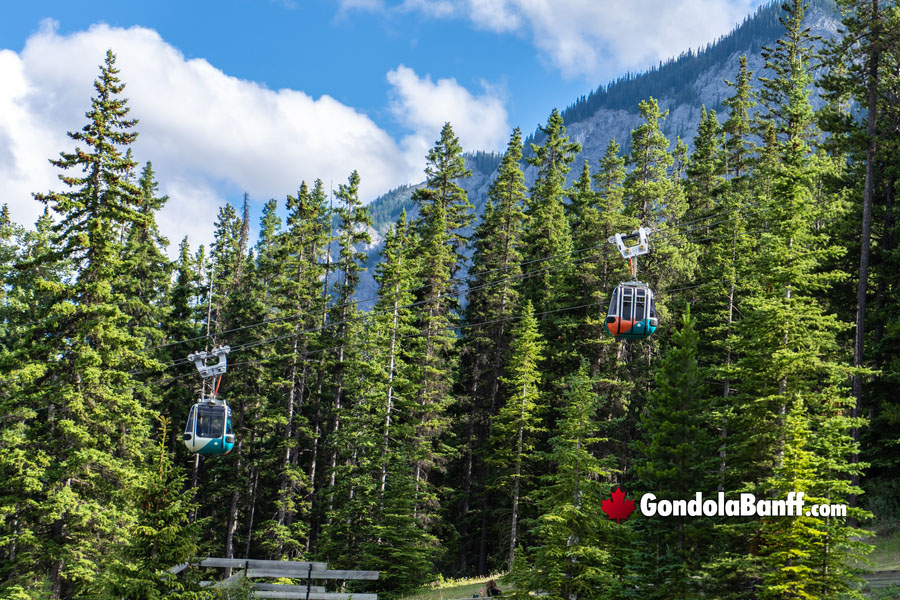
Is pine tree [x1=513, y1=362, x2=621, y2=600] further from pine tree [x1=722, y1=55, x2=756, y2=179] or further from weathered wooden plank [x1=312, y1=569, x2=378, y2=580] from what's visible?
pine tree [x1=722, y1=55, x2=756, y2=179]

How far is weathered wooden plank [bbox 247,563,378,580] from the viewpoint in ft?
68.4

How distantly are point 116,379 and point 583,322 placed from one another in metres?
23.4

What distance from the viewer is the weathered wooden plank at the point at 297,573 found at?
68.4 ft

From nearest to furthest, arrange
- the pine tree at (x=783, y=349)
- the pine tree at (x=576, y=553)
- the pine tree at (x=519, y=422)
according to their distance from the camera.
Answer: the pine tree at (x=783, y=349)
the pine tree at (x=576, y=553)
the pine tree at (x=519, y=422)

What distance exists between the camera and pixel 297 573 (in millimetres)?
21375

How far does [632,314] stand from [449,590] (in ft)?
58.7

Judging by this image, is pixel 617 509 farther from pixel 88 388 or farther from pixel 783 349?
pixel 88 388

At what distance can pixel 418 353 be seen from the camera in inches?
1606

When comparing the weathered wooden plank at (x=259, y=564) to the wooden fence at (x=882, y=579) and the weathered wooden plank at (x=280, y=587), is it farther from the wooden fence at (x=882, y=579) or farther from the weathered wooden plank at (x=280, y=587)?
the wooden fence at (x=882, y=579)

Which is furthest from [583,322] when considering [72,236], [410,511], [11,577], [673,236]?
[11,577]

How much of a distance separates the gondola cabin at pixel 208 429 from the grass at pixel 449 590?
11.2 m

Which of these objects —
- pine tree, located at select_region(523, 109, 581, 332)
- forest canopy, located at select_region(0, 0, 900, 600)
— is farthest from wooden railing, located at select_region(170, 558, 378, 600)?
pine tree, located at select_region(523, 109, 581, 332)

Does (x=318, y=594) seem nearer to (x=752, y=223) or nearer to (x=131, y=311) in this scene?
(x=752, y=223)

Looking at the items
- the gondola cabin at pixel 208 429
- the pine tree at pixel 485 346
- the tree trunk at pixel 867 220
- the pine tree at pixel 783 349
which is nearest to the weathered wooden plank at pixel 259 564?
the gondola cabin at pixel 208 429
